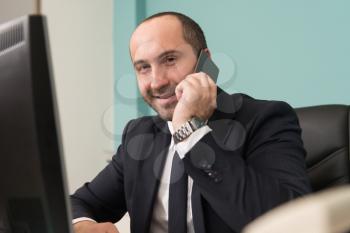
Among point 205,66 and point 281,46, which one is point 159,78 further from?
point 281,46

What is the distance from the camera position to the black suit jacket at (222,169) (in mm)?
822

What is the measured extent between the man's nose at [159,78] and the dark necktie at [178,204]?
0.86 feet

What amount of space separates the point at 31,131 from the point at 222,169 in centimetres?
46

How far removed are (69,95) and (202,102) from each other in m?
1.41

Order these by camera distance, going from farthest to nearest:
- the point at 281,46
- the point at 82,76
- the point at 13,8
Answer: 1. the point at 82,76
2. the point at 13,8
3. the point at 281,46

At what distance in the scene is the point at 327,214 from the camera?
169 mm

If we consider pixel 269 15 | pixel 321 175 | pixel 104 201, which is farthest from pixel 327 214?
pixel 269 15

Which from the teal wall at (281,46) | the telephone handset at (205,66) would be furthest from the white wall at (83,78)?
the telephone handset at (205,66)

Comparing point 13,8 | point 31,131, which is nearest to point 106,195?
point 31,131

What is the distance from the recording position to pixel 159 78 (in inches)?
44.3

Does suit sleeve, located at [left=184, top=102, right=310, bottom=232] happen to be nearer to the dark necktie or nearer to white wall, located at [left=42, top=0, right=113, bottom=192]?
the dark necktie

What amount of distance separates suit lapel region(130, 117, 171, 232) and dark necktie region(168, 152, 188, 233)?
8cm

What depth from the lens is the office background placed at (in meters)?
1.64

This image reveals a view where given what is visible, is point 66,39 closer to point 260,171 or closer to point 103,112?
point 103,112
